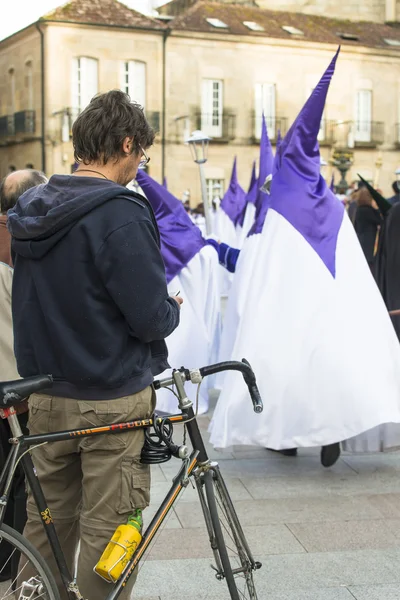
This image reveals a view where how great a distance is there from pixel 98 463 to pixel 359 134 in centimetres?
3838

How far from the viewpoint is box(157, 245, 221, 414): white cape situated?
7160 mm

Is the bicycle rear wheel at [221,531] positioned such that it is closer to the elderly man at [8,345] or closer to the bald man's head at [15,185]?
the elderly man at [8,345]

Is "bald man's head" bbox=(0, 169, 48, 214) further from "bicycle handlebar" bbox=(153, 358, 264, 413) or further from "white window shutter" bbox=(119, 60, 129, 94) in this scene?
"white window shutter" bbox=(119, 60, 129, 94)

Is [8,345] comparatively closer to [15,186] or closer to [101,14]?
[15,186]

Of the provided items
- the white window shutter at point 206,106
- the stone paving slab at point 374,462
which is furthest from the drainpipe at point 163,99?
the stone paving slab at point 374,462

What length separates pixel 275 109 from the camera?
37844 millimetres

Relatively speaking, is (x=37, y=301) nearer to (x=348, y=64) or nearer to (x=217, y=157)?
(x=217, y=157)

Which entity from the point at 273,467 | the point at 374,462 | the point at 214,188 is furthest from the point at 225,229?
the point at 214,188

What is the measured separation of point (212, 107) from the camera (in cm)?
3703

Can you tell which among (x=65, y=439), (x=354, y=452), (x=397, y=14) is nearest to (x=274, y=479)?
(x=354, y=452)

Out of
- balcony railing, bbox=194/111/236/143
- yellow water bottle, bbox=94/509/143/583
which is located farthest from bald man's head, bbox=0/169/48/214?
balcony railing, bbox=194/111/236/143

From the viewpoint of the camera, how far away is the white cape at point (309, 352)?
525 cm

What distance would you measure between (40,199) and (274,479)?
10.2 feet

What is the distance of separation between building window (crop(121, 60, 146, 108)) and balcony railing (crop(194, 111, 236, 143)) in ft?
8.11
